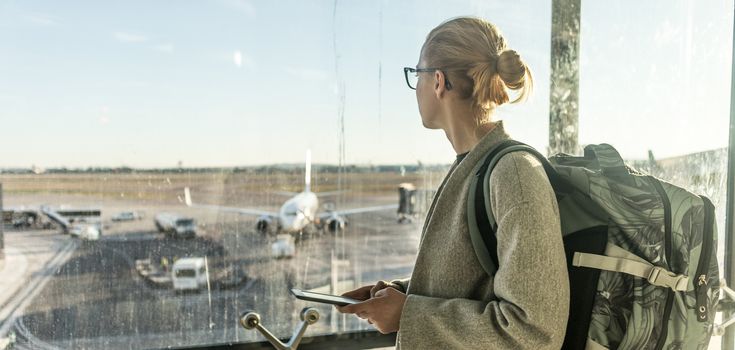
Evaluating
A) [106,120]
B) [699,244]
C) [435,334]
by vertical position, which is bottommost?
[435,334]

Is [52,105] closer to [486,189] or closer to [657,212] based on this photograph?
[486,189]

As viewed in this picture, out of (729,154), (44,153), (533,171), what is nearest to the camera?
(533,171)

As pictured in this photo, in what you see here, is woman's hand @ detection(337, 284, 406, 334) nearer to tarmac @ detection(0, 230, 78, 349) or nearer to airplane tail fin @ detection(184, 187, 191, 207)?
airplane tail fin @ detection(184, 187, 191, 207)

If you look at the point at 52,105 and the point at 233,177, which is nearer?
the point at 52,105

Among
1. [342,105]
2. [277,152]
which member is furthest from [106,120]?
[342,105]

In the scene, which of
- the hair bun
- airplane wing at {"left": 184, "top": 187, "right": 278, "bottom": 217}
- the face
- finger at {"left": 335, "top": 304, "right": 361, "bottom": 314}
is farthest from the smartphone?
airplane wing at {"left": 184, "top": 187, "right": 278, "bottom": 217}

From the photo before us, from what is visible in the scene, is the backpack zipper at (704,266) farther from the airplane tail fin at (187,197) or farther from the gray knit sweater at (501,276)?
the airplane tail fin at (187,197)

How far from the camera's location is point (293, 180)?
1604mm

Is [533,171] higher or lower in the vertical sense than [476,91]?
lower

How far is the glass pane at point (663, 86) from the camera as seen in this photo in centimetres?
167

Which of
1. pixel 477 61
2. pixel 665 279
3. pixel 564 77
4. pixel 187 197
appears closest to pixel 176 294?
pixel 187 197

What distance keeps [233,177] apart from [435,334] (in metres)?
0.96

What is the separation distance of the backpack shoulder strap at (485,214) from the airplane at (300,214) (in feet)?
2.54

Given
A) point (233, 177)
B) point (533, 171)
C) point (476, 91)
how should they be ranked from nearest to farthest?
point (533, 171)
point (476, 91)
point (233, 177)
